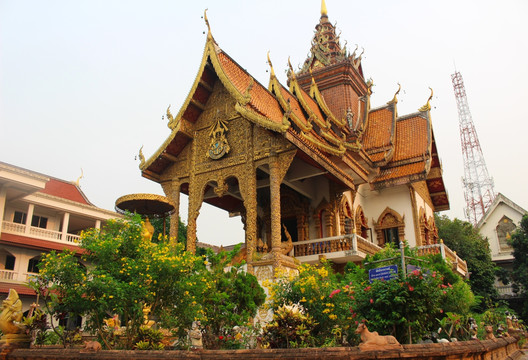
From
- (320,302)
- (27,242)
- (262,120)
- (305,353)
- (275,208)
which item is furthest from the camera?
(27,242)

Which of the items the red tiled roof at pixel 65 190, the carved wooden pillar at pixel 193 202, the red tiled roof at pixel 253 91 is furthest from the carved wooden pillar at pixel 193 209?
the red tiled roof at pixel 65 190

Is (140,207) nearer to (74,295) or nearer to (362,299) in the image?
(74,295)

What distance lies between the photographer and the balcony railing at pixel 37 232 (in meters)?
17.4

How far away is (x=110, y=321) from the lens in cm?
771

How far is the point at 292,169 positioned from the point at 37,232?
38.0ft

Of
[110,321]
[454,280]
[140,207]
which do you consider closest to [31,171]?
[140,207]

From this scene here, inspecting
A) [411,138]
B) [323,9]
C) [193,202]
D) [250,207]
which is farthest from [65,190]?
[323,9]

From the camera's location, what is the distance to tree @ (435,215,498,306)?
70.7ft

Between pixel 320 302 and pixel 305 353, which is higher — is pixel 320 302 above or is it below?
above

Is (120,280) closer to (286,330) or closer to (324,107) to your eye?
(286,330)

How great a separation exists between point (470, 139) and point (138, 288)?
44.0 m

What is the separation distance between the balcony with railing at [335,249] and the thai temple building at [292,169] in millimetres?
28

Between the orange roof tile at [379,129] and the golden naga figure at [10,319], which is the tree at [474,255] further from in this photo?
the golden naga figure at [10,319]

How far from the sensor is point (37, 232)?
1842 centimetres
